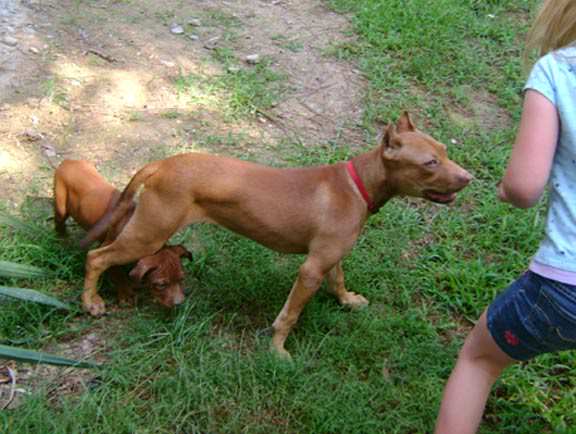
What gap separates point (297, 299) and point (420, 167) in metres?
1.01

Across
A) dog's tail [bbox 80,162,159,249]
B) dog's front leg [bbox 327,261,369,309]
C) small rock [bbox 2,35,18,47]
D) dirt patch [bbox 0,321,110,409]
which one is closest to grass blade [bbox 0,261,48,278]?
dog's tail [bbox 80,162,159,249]

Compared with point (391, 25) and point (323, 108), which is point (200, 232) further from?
point (391, 25)

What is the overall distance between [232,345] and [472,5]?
5431 millimetres

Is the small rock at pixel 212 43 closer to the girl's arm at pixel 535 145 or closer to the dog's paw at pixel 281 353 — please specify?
the dog's paw at pixel 281 353

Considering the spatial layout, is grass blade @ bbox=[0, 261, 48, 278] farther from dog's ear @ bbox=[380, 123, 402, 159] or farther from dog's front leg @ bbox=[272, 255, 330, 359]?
dog's ear @ bbox=[380, 123, 402, 159]

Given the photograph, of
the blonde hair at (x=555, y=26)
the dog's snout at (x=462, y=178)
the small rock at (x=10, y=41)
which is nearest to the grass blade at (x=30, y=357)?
the dog's snout at (x=462, y=178)

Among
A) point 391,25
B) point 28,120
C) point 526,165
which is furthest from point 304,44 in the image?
point 526,165

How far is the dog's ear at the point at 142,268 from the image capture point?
3771 mm

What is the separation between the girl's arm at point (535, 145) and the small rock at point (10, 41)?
5.08 m

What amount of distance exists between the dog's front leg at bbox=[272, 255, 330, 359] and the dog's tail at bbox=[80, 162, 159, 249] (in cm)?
105

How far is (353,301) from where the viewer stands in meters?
4.25

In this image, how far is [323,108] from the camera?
6.01 meters

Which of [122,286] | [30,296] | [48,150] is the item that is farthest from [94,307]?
[48,150]

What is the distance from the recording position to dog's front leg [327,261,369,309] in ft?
13.7
